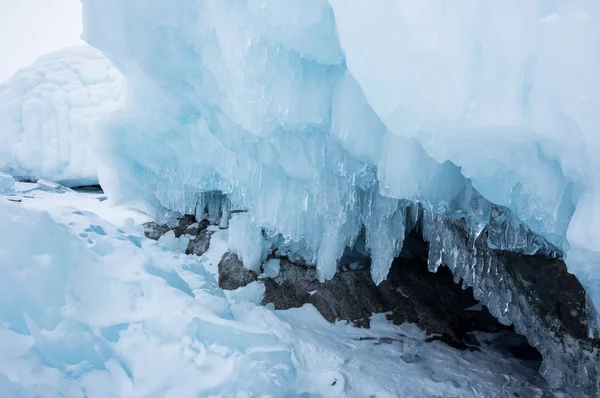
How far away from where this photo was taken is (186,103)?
24.2 feet

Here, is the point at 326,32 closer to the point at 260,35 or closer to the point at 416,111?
the point at 260,35

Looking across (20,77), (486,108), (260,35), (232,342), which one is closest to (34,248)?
(232,342)

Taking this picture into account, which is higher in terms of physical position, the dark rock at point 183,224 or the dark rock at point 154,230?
the dark rock at point 183,224

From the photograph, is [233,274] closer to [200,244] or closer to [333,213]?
[200,244]

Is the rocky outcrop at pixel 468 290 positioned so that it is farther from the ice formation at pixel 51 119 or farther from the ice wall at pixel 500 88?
the ice formation at pixel 51 119

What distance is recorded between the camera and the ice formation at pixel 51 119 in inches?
607

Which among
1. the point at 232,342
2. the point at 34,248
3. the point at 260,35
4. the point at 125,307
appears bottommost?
the point at 232,342

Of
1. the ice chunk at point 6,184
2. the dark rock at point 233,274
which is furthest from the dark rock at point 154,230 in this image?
the ice chunk at point 6,184

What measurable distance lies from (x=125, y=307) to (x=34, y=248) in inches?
32.6

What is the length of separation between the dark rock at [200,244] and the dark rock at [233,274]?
0.93 meters

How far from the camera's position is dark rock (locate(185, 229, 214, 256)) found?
410 inches

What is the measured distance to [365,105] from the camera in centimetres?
435

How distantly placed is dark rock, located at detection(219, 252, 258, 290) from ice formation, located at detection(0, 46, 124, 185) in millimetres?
9020

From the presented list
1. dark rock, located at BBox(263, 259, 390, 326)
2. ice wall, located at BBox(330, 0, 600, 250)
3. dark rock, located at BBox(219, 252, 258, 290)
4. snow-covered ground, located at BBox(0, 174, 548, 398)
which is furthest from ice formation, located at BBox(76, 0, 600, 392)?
snow-covered ground, located at BBox(0, 174, 548, 398)
